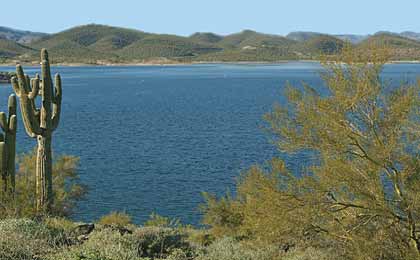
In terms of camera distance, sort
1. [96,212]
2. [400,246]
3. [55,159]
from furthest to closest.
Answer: [96,212] → [55,159] → [400,246]

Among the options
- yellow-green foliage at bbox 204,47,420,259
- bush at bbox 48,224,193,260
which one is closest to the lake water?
yellow-green foliage at bbox 204,47,420,259

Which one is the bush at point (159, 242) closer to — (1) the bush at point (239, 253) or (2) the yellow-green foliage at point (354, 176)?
(1) the bush at point (239, 253)

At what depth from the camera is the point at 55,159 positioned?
28562 mm

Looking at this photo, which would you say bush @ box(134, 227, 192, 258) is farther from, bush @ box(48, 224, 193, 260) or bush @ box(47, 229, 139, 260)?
bush @ box(47, 229, 139, 260)

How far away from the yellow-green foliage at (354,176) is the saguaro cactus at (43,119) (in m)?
10.2

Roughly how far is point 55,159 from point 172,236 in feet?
50.1

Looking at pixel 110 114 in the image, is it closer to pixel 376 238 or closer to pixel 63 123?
pixel 63 123

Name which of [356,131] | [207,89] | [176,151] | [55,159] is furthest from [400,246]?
[207,89]

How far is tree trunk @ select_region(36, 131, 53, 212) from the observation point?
20.9m

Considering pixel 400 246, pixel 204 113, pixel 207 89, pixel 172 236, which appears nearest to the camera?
pixel 400 246

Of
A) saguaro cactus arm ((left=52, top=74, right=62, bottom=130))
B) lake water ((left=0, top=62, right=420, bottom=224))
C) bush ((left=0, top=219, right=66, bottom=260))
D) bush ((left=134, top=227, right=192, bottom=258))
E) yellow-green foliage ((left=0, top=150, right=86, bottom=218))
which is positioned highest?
saguaro cactus arm ((left=52, top=74, right=62, bottom=130))

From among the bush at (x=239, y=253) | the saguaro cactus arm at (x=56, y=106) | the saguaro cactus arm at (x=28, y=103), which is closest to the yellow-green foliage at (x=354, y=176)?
the bush at (x=239, y=253)

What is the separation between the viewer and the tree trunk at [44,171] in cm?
2092

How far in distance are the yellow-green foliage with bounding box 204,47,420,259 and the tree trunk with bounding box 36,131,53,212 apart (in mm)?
10134
